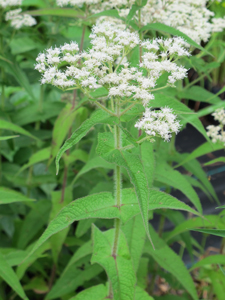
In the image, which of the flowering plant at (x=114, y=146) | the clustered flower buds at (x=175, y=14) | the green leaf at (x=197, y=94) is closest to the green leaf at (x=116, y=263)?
the flowering plant at (x=114, y=146)

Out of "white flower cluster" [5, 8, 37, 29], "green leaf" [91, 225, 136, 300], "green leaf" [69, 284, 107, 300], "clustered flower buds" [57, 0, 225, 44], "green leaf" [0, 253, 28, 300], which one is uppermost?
"clustered flower buds" [57, 0, 225, 44]

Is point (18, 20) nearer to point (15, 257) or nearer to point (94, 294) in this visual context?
point (15, 257)

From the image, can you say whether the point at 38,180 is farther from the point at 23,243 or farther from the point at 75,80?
the point at 75,80

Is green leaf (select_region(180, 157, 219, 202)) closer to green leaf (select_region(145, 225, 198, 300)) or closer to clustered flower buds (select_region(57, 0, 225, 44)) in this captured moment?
green leaf (select_region(145, 225, 198, 300))

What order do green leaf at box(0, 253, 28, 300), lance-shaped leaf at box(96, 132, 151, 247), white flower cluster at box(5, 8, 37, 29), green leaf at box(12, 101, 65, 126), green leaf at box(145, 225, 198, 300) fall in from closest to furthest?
lance-shaped leaf at box(96, 132, 151, 247), green leaf at box(0, 253, 28, 300), green leaf at box(145, 225, 198, 300), white flower cluster at box(5, 8, 37, 29), green leaf at box(12, 101, 65, 126)

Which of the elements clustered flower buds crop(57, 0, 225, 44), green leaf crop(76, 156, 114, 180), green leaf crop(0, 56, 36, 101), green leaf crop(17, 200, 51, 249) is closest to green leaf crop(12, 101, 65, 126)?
green leaf crop(0, 56, 36, 101)

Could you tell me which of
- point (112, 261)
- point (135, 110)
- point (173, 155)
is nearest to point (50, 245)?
point (112, 261)
